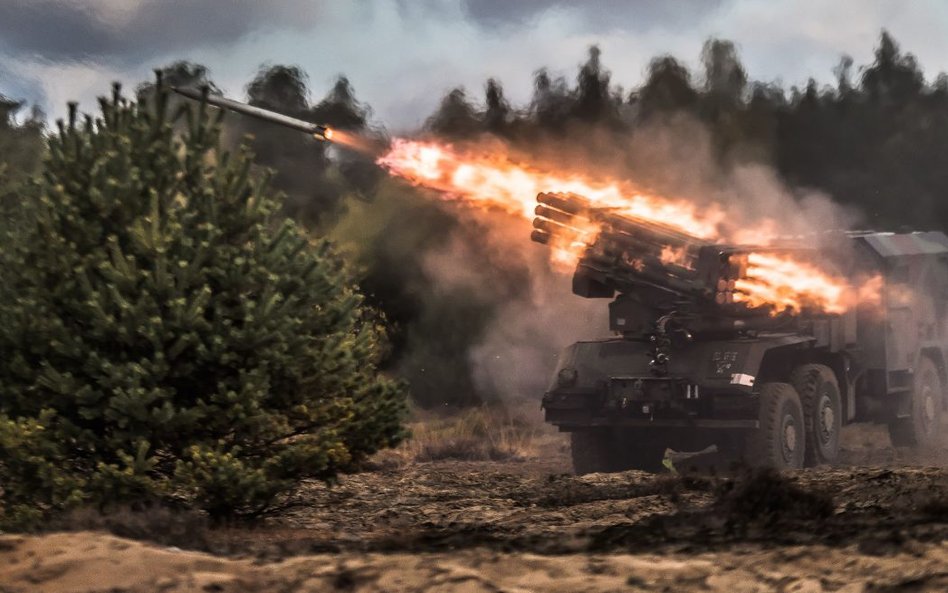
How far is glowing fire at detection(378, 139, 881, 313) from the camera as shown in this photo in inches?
628

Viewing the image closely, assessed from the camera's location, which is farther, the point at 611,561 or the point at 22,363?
the point at 22,363

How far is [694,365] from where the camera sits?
48.9ft

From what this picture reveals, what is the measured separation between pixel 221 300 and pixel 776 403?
23.5 feet

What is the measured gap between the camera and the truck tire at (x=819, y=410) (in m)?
15.5

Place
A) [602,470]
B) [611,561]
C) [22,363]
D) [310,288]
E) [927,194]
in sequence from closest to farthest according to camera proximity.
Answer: [611,561]
[22,363]
[310,288]
[602,470]
[927,194]

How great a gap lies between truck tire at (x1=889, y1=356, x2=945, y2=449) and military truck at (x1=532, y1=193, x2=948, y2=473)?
44.9 inches

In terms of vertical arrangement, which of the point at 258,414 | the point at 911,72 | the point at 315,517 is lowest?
the point at 315,517

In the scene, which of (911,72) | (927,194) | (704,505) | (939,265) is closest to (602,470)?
(704,505)

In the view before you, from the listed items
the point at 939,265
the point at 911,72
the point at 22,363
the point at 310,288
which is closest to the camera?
the point at 22,363

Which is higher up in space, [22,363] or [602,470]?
[22,363]

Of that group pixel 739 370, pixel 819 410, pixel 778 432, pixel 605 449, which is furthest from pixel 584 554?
pixel 819 410

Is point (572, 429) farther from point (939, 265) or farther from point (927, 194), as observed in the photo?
point (927, 194)

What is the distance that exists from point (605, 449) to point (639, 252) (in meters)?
2.51

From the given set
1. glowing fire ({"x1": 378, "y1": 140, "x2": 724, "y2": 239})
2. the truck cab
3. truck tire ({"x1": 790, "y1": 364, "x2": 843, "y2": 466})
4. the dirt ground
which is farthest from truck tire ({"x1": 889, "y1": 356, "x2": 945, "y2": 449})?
the dirt ground
